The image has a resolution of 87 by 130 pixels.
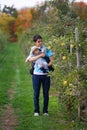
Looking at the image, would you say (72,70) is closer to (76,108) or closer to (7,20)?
(76,108)

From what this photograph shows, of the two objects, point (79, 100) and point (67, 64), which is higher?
point (67, 64)

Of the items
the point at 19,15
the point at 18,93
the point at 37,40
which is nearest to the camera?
the point at 37,40

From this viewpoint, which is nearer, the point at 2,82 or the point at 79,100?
the point at 79,100

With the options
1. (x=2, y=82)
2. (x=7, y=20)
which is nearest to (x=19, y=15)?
(x=7, y=20)

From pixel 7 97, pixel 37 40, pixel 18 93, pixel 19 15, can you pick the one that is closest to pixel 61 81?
pixel 37 40

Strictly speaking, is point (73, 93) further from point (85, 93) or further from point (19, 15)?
point (19, 15)

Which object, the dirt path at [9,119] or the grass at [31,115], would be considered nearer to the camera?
the grass at [31,115]

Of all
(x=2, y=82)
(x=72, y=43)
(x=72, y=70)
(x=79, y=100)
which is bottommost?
(x=2, y=82)

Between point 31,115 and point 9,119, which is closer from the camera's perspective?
point 9,119

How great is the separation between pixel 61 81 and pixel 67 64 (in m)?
0.51

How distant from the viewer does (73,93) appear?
8.15m

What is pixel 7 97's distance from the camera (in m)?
13.3

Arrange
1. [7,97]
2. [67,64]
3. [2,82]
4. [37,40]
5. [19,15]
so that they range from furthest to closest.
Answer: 1. [19,15]
2. [2,82]
3. [7,97]
4. [37,40]
5. [67,64]

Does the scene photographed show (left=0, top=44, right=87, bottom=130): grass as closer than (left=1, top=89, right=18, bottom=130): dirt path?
Yes
